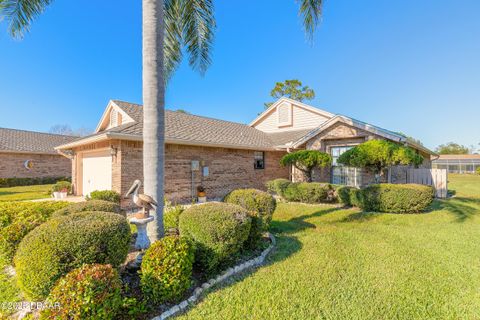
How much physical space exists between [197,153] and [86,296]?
937 cm

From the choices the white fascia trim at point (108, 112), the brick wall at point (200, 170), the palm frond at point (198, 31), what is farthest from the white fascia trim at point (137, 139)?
the palm frond at point (198, 31)

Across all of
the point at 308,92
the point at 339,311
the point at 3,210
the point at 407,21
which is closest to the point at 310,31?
the point at 407,21

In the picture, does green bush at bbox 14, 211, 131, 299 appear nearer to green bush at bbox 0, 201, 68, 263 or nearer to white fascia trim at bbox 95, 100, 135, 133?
green bush at bbox 0, 201, 68, 263

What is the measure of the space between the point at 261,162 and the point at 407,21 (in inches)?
397

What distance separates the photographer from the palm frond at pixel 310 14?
721 cm

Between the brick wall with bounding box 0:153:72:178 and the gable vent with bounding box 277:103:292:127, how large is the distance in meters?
20.0

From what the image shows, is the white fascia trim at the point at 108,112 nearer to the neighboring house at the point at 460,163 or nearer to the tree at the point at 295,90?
the tree at the point at 295,90

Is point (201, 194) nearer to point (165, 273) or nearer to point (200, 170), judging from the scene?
point (200, 170)

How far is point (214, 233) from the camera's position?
145 inches

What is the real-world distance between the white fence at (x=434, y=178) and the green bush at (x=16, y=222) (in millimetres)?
15396

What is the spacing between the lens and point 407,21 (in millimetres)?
9258

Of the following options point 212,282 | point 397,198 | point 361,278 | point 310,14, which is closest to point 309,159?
point 397,198

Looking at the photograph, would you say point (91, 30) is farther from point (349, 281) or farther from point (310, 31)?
point (349, 281)

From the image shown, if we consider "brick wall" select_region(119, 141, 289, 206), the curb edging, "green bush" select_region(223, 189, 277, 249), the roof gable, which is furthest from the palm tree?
the roof gable
